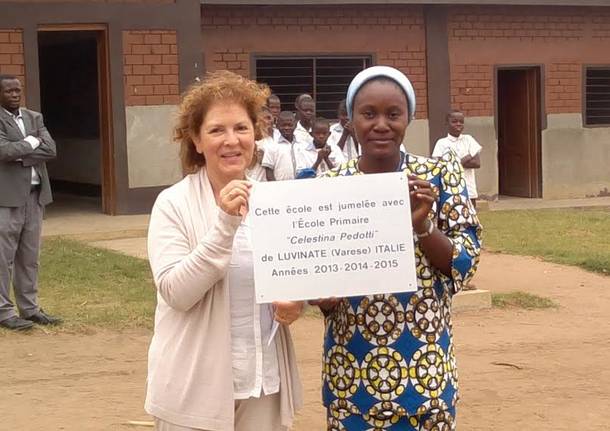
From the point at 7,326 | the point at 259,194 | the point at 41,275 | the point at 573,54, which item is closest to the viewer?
the point at 259,194

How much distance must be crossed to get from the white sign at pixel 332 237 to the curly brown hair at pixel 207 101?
31 cm

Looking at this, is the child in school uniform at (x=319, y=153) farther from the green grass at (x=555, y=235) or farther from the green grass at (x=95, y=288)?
the green grass at (x=555, y=235)

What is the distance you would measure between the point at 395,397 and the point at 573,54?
16808 millimetres

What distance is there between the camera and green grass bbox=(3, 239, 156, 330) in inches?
327

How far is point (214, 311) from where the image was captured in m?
2.94

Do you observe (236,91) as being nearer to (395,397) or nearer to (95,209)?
(395,397)

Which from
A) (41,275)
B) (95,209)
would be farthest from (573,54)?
(41,275)

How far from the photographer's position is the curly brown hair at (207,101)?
9.89 ft

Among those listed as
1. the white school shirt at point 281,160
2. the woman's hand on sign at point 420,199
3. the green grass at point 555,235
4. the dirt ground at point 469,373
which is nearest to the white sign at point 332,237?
the woman's hand on sign at point 420,199

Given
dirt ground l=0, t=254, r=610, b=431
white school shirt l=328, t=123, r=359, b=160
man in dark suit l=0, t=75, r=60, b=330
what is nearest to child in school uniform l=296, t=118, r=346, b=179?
white school shirt l=328, t=123, r=359, b=160

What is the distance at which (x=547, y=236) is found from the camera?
44.2 feet

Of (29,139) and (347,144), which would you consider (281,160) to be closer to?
(347,144)

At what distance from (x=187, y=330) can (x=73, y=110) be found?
55.5 feet

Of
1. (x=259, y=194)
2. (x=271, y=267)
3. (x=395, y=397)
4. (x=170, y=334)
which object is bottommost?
(x=395, y=397)
